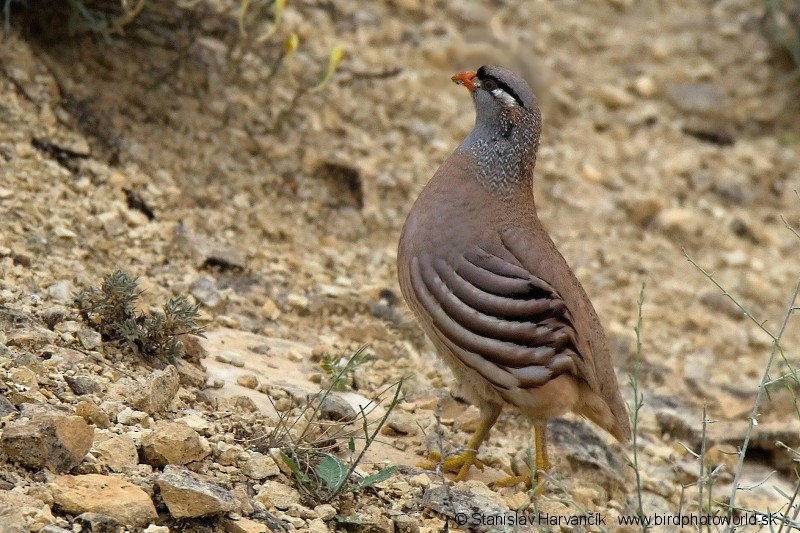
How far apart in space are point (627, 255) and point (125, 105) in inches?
156

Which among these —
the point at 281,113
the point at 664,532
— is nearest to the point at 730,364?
the point at 664,532

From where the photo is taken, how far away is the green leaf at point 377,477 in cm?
457

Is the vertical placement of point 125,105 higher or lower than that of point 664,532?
higher

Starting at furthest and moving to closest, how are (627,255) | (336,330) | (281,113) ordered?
(627,255)
(281,113)
(336,330)

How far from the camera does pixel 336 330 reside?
6707mm

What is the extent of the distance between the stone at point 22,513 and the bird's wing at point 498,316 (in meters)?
2.05

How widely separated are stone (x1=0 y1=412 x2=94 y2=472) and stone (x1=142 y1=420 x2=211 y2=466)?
262 mm

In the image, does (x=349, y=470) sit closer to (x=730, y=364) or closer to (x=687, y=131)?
(x=730, y=364)

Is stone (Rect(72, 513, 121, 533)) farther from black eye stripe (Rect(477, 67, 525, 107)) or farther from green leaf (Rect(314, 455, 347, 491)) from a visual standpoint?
black eye stripe (Rect(477, 67, 525, 107))

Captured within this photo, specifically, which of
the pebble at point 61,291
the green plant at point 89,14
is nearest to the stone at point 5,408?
Result: the pebble at point 61,291

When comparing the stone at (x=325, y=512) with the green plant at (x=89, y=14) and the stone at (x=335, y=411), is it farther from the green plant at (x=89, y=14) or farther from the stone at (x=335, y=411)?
the green plant at (x=89, y=14)

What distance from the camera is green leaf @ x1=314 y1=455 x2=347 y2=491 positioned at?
14.8 feet

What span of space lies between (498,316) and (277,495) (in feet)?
4.41

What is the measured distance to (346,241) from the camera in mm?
7770
